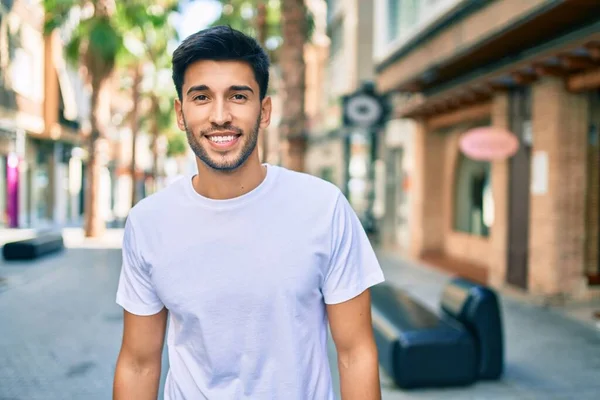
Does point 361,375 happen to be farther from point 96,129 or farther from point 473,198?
point 96,129

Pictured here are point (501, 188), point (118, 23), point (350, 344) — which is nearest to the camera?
point (350, 344)

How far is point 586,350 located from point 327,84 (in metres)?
21.6

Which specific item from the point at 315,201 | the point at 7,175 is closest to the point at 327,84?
the point at 7,175

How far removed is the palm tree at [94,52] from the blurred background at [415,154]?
6 cm

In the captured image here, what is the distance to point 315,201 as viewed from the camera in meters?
1.88

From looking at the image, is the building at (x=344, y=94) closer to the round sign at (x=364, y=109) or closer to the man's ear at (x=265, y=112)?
the round sign at (x=364, y=109)

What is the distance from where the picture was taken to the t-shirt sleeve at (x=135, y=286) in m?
1.90

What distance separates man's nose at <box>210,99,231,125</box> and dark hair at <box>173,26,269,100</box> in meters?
0.13

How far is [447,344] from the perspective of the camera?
5508 millimetres

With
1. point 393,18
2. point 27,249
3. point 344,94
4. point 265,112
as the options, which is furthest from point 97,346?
point 344,94

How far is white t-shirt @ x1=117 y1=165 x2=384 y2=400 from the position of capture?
1804 millimetres

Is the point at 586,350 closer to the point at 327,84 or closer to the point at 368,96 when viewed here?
the point at 368,96

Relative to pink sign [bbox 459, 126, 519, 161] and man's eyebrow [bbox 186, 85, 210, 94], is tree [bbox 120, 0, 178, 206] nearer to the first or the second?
pink sign [bbox 459, 126, 519, 161]

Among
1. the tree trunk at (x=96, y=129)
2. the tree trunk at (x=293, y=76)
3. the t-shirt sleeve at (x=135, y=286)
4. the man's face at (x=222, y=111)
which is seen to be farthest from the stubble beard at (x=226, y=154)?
the tree trunk at (x=96, y=129)
